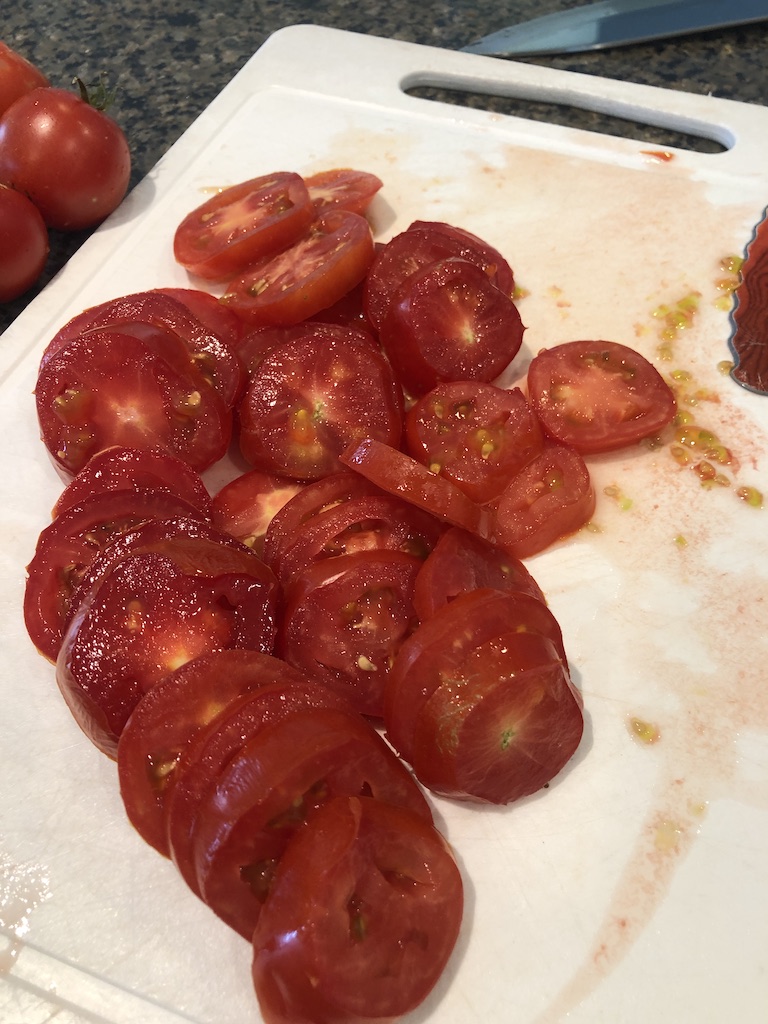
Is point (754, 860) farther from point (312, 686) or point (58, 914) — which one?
point (58, 914)

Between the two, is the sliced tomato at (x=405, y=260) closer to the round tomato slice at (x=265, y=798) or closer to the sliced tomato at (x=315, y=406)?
the sliced tomato at (x=315, y=406)

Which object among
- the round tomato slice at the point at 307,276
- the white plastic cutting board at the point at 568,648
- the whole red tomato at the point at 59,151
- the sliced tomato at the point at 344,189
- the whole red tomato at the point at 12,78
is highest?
the whole red tomato at the point at 12,78

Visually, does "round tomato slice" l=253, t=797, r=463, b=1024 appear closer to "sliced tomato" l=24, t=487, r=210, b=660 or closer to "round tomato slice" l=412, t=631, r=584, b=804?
"round tomato slice" l=412, t=631, r=584, b=804

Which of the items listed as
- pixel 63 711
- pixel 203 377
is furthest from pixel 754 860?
pixel 203 377

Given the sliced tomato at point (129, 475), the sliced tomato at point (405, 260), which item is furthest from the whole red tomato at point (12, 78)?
the sliced tomato at point (129, 475)

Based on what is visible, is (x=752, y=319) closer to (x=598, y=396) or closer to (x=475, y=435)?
(x=598, y=396)

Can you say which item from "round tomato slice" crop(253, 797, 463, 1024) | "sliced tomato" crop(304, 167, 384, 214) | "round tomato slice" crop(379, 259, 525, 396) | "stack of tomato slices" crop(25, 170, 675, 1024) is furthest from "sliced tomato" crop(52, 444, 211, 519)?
"sliced tomato" crop(304, 167, 384, 214)
